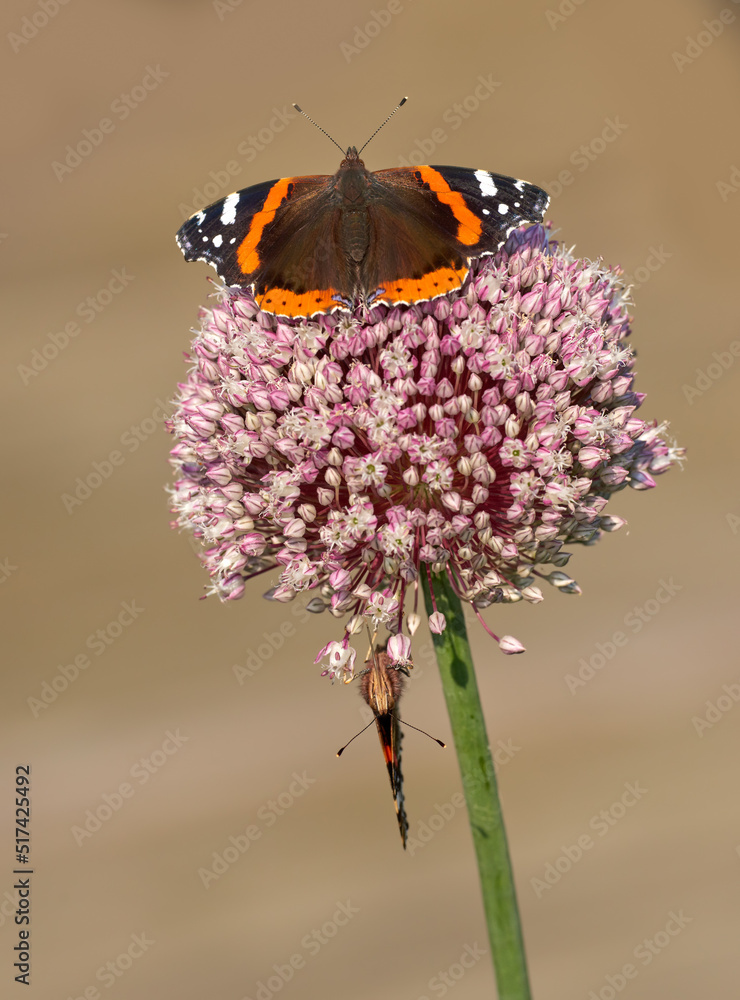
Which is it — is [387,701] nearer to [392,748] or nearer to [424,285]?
[392,748]

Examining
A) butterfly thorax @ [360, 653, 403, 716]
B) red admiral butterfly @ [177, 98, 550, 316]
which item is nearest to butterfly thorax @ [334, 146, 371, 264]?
red admiral butterfly @ [177, 98, 550, 316]

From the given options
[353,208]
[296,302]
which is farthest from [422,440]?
[353,208]

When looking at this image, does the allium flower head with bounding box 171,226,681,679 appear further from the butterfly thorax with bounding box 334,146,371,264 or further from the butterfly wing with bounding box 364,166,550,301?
the butterfly thorax with bounding box 334,146,371,264

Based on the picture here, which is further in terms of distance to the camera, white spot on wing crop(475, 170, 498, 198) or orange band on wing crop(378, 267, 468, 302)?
white spot on wing crop(475, 170, 498, 198)

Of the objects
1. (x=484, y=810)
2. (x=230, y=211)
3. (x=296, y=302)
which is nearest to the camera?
(x=484, y=810)

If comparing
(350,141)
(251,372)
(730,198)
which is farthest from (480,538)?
(730,198)

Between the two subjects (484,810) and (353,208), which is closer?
(484,810)

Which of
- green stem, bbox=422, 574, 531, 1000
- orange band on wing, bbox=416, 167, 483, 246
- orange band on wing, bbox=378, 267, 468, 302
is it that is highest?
orange band on wing, bbox=416, 167, 483, 246

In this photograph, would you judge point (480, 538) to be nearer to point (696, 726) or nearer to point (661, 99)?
point (696, 726)
